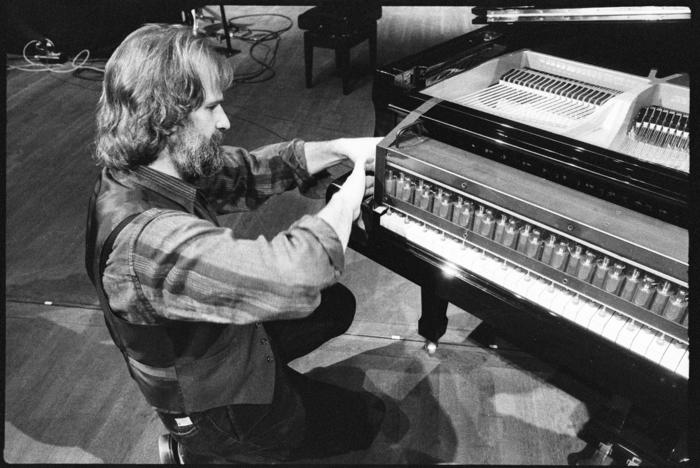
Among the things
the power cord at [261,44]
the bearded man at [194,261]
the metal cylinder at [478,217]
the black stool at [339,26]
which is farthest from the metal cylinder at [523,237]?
the power cord at [261,44]

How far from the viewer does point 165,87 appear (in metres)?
1.39

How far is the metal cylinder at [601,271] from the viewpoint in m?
1.47

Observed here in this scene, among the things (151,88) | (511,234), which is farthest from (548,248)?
(151,88)

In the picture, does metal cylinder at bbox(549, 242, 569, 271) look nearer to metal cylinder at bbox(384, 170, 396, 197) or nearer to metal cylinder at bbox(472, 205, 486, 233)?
metal cylinder at bbox(472, 205, 486, 233)

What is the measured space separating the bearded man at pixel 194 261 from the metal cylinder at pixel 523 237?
1.60 ft

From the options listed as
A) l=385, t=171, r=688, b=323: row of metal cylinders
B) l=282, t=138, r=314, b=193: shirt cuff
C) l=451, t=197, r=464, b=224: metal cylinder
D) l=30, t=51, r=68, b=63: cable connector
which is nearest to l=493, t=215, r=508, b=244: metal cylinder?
l=385, t=171, r=688, b=323: row of metal cylinders

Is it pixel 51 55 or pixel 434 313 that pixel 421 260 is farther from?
pixel 51 55

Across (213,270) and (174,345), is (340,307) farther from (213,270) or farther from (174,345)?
(213,270)

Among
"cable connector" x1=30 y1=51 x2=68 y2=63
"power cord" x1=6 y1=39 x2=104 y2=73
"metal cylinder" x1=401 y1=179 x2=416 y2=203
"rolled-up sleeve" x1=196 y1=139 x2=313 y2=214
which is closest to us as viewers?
"metal cylinder" x1=401 y1=179 x2=416 y2=203

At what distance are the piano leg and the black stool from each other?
322cm

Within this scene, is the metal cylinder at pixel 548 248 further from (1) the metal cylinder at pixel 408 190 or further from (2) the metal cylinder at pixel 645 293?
(1) the metal cylinder at pixel 408 190

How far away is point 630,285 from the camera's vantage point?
4.71 feet

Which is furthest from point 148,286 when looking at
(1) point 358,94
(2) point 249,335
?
(1) point 358,94

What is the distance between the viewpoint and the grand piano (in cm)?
144
